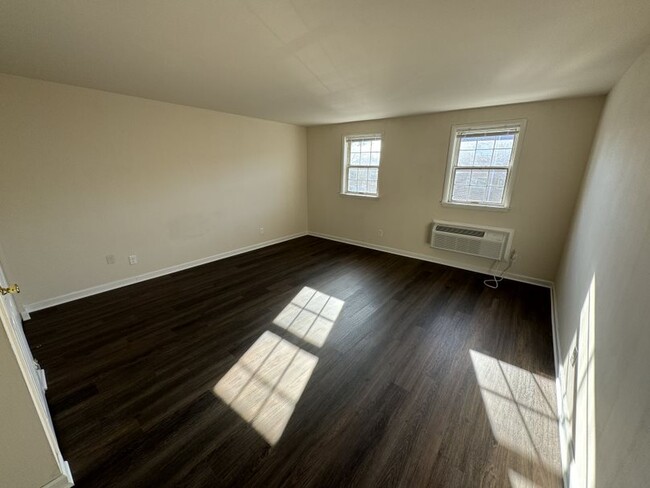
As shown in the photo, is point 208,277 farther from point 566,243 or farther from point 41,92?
point 566,243

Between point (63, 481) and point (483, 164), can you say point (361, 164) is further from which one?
point (63, 481)

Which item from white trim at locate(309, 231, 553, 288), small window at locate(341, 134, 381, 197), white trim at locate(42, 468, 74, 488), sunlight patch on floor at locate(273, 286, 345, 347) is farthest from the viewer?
small window at locate(341, 134, 381, 197)

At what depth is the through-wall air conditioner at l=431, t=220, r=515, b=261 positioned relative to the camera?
349 centimetres

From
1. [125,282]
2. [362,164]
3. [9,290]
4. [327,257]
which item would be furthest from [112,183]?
[362,164]

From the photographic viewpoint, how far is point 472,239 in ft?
12.0

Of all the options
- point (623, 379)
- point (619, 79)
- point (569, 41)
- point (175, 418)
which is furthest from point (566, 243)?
point (175, 418)

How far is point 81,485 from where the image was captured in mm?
1228

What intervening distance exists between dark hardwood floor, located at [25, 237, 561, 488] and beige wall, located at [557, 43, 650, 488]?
383 mm

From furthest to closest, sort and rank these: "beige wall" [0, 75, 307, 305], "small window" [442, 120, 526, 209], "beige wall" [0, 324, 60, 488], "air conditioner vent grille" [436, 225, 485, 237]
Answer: "air conditioner vent grille" [436, 225, 485, 237]
"small window" [442, 120, 526, 209]
"beige wall" [0, 75, 307, 305]
"beige wall" [0, 324, 60, 488]

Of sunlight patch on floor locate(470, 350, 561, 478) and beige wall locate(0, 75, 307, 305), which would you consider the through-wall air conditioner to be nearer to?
sunlight patch on floor locate(470, 350, 561, 478)

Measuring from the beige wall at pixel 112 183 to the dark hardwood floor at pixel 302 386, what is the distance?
1.83ft

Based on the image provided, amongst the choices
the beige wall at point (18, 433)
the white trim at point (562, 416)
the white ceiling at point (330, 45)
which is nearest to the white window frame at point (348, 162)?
the white ceiling at point (330, 45)

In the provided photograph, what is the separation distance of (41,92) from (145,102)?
0.90m

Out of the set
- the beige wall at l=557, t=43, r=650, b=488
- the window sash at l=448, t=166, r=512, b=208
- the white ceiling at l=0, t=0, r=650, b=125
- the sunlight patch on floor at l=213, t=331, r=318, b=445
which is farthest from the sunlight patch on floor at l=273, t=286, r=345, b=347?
the window sash at l=448, t=166, r=512, b=208
